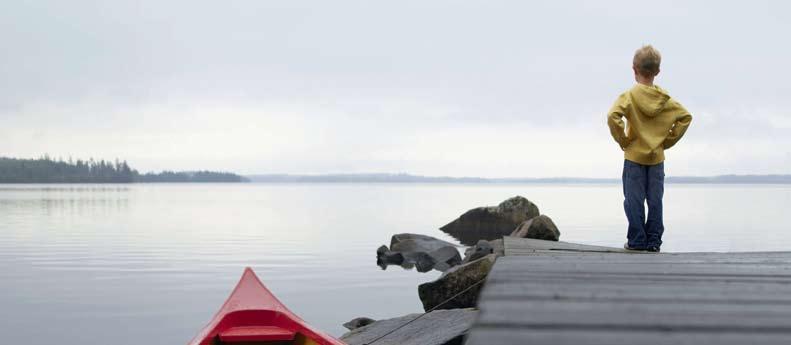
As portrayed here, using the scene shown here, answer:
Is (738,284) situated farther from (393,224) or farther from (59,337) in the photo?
(393,224)

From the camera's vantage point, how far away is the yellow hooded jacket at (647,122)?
7754 mm

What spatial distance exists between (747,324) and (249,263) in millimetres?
25067

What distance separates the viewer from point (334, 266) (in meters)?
26.0

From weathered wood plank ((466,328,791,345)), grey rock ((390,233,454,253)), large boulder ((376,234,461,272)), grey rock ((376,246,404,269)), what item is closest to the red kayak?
weathered wood plank ((466,328,791,345))

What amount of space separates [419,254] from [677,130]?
704 inches

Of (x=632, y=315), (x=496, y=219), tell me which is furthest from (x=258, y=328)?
(x=496, y=219)

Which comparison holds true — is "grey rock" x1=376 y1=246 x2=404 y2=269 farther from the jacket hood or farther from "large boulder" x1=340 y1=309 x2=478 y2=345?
the jacket hood

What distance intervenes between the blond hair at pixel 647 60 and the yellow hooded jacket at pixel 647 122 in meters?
0.17

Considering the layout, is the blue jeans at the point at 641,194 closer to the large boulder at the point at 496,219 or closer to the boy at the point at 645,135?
the boy at the point at 645,135

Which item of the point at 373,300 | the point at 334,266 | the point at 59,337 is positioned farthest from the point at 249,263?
the point at 59,337

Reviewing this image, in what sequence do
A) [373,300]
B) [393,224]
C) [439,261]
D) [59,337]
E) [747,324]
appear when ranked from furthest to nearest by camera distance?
[393,224], [439,261], [373,300], [59,337], [747,324]

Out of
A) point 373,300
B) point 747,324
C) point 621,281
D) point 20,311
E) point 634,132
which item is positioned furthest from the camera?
point 373,300

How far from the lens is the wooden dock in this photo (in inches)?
95.0

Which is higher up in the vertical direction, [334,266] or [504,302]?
[504,302]
